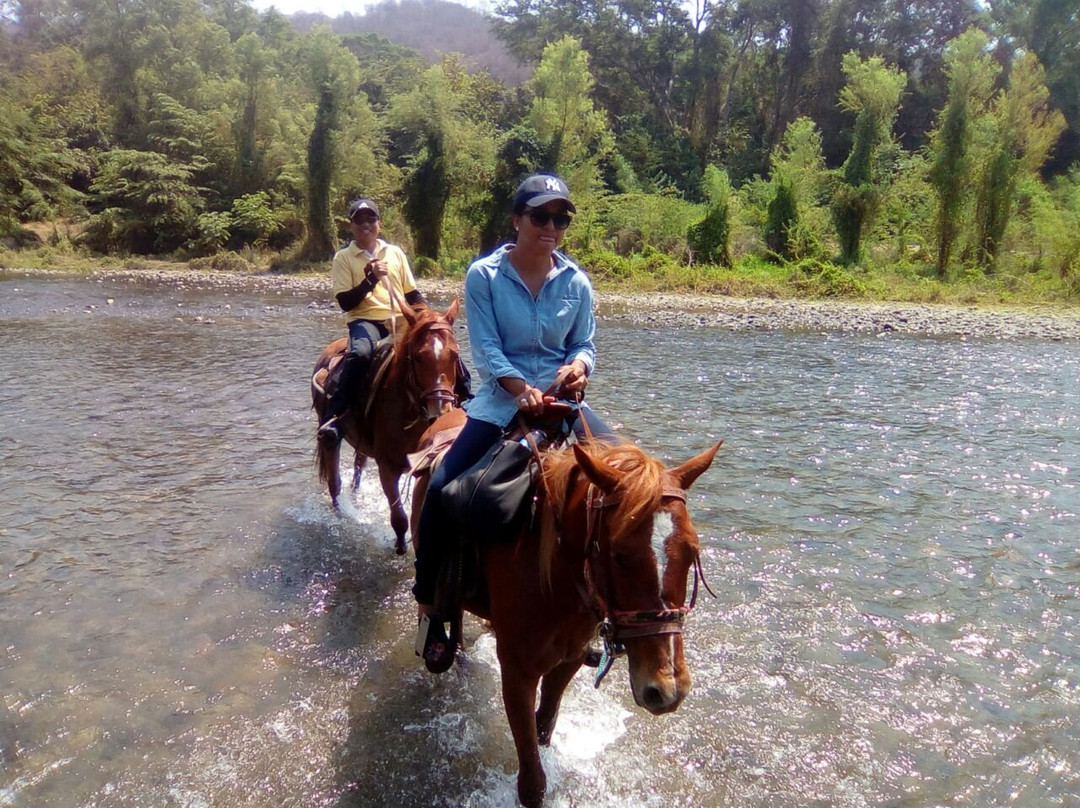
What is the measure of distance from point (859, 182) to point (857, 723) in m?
32.9

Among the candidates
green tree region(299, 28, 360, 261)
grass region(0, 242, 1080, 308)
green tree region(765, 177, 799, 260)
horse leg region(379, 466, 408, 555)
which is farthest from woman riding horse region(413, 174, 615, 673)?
green tree region(299, 28, 360, 261)

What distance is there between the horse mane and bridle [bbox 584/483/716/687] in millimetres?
51

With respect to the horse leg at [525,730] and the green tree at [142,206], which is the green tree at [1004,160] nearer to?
the horse leg at [525,730]

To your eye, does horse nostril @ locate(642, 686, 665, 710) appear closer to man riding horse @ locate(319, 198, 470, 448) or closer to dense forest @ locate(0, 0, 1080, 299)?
man riding horse @ locate(319, 198, 470, 448)

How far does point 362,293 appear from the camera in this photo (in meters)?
7.25

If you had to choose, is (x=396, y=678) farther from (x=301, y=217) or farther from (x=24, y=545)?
(x=301, y=217)

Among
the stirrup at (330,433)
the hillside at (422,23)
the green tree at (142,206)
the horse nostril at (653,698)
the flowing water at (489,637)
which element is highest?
the hillside at (422,23)

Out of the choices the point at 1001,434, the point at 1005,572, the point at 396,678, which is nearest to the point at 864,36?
the point at 1001,434

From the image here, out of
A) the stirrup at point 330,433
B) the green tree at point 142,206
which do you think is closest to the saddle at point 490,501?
the stirrup at point 330,433

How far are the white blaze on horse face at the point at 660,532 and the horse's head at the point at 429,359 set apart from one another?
3272 millimetres

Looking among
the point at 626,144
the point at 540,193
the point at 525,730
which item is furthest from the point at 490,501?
the point at 626,144

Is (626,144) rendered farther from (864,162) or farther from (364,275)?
(364,275)

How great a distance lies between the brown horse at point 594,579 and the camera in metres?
2.70

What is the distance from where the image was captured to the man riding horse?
23.2 ft
